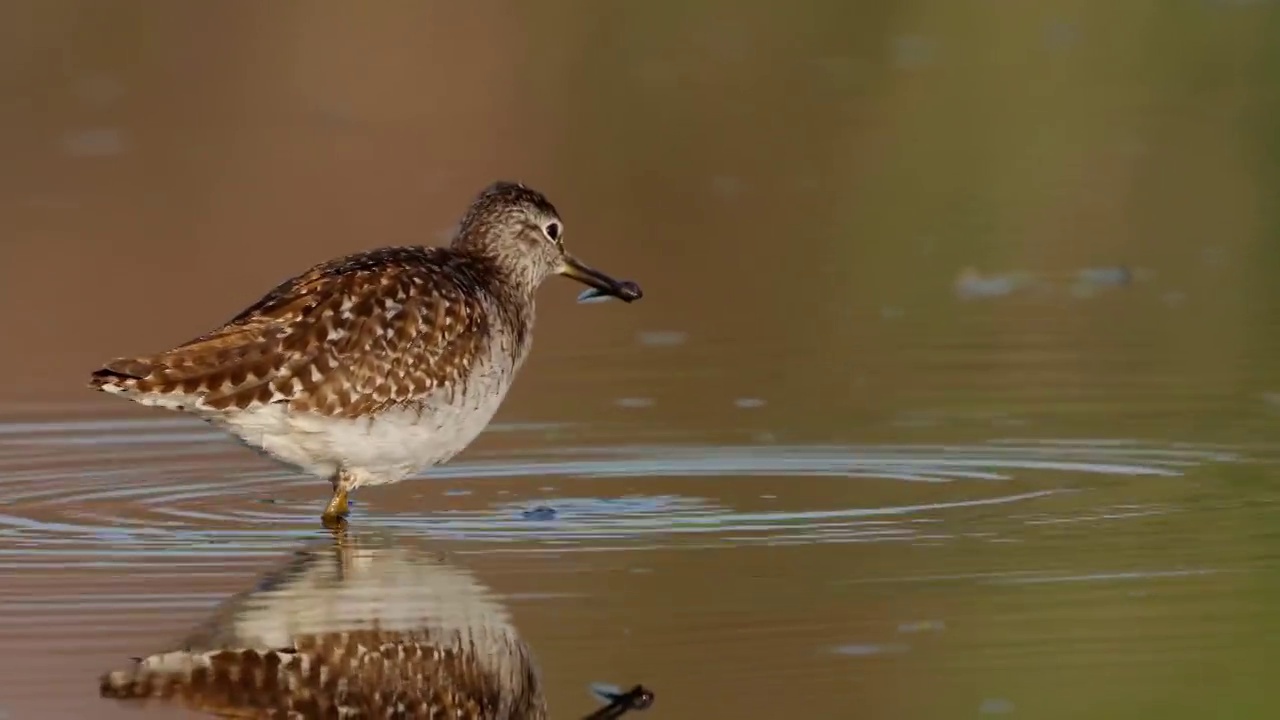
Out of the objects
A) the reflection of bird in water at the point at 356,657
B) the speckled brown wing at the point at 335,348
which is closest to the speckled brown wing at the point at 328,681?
the reflection of bird in water at the point at 356,657

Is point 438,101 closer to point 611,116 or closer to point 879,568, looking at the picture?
point 611,116

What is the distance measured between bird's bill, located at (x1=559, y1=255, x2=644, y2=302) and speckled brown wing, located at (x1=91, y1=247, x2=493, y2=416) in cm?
117

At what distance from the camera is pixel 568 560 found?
8.84m

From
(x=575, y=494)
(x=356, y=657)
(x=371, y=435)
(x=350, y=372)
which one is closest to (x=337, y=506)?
(x=371, y=435)

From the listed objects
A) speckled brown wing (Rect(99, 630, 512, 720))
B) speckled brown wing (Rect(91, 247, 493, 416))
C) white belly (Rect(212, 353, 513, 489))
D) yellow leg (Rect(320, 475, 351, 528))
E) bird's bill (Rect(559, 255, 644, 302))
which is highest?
bird's bill (Rect(559, 255, 644, 302))

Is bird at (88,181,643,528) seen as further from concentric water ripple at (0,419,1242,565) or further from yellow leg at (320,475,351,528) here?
concentric water ripple at (0,419,1242,565)

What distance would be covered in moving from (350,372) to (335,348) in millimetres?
100

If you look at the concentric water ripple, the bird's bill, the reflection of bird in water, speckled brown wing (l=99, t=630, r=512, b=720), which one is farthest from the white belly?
speckled brown wing (l=99, t=630, r=512, b=720)

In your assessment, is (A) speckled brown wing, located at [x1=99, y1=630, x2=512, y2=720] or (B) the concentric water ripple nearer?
(A) speckled brown wing, located at [x1=99, y1=630, x2=512, y2=720]

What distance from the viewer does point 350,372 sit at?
9719 millimetres

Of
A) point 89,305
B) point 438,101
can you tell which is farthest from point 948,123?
point 89,305

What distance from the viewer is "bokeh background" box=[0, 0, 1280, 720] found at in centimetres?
789

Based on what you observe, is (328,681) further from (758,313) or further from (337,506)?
(758,313)

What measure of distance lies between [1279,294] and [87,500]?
6.11 m
